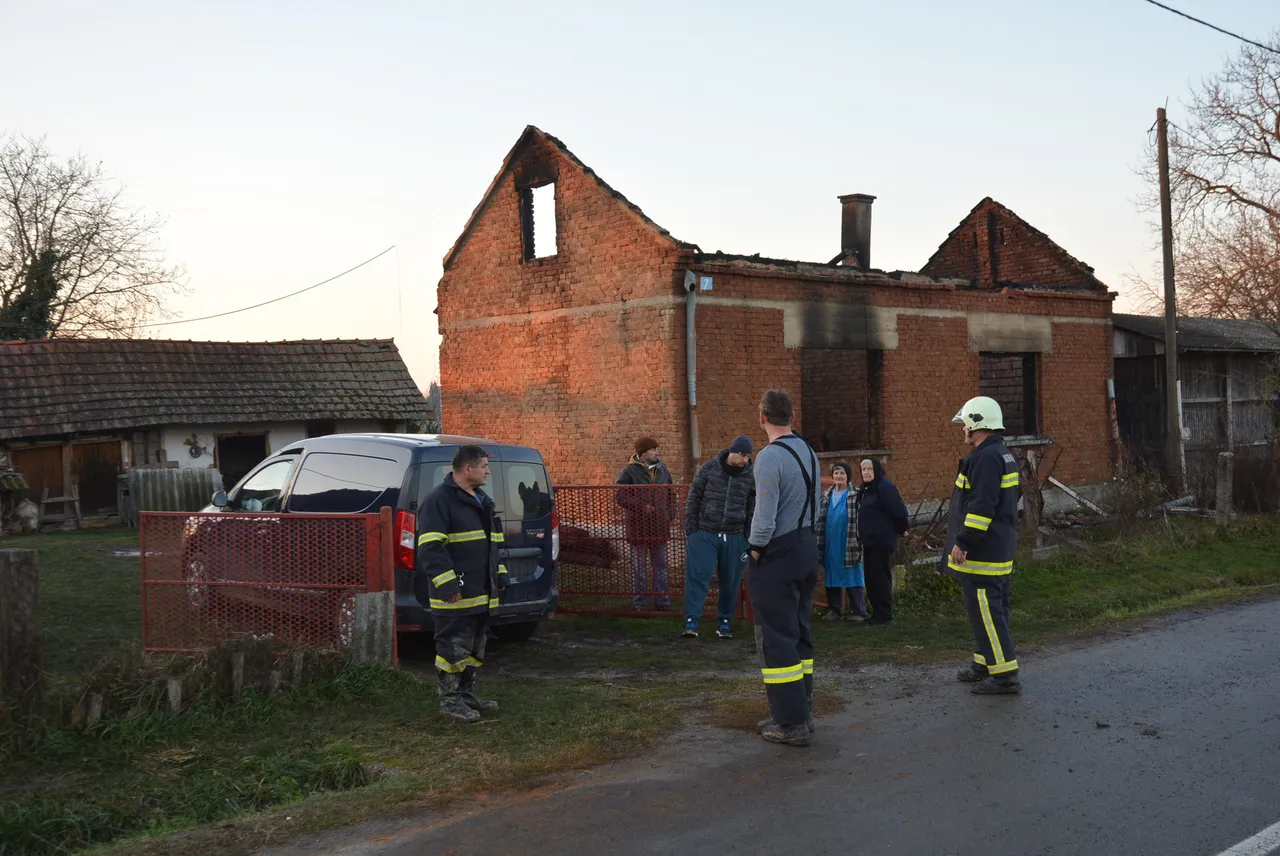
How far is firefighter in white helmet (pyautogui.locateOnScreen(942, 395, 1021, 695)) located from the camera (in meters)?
7.23

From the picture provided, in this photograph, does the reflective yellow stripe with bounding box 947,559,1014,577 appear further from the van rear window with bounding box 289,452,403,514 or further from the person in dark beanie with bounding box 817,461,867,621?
the van rear window with bounding box 289,452,403,514

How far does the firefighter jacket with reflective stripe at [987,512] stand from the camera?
284 inches

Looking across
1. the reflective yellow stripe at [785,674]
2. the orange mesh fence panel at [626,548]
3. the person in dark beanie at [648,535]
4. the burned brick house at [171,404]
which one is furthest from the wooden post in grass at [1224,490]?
the burned brick house at [171,404]

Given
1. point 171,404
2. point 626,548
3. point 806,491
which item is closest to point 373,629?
point 806,491

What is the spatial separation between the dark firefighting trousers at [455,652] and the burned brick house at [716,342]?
25.1ft

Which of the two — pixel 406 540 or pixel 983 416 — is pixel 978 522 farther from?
pixel 406 540

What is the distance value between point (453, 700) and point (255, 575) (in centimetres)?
210

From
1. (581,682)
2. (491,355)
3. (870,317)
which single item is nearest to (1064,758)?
(581,682)

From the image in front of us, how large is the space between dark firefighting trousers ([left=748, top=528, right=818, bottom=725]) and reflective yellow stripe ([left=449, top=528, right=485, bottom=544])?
1731 mm

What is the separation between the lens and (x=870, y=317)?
16375 millimetres

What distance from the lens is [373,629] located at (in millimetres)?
7527

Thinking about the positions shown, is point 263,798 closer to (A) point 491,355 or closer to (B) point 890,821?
(B) point 890,821

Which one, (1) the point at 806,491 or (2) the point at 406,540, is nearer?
(1) the point at 806,491

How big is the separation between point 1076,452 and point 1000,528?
13.8 metres
